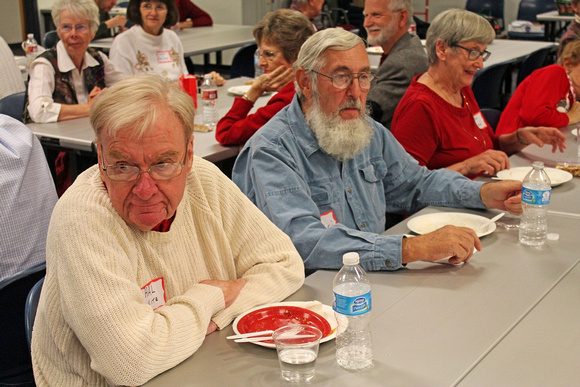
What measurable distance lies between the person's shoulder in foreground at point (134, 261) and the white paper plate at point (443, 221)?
78 centimetres

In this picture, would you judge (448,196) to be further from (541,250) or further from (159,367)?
(159,367)

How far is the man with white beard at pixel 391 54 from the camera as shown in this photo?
13.3 feet

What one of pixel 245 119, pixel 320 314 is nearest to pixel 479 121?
pixel 245 119

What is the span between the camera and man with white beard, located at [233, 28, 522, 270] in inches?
83.8

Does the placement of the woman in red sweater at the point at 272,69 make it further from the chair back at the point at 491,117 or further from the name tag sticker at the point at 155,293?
the name tag sticker at the point at 155,293

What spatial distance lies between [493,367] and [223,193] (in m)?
0.85

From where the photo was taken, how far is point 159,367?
1.50 m

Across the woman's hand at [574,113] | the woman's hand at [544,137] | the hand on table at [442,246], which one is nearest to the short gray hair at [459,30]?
the woman's hand at [544,137]

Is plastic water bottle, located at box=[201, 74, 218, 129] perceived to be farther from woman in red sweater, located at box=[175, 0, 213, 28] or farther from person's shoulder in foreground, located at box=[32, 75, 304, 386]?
woman in red sweater, located at box=[175, 0, 213, 28]

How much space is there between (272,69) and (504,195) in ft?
4.72

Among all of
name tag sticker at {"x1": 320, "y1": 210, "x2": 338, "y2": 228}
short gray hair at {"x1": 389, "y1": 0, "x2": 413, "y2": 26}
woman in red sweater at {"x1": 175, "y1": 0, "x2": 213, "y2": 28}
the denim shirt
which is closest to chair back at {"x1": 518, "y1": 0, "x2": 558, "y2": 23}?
woman in red sweater at {"x1": 175, "y1": 0, "x2": 213, "y2": 28}

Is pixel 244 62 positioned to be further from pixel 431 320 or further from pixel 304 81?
pixel 431 320

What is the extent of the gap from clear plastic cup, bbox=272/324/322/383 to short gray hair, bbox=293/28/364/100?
3.73ft

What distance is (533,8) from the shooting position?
10445mm
